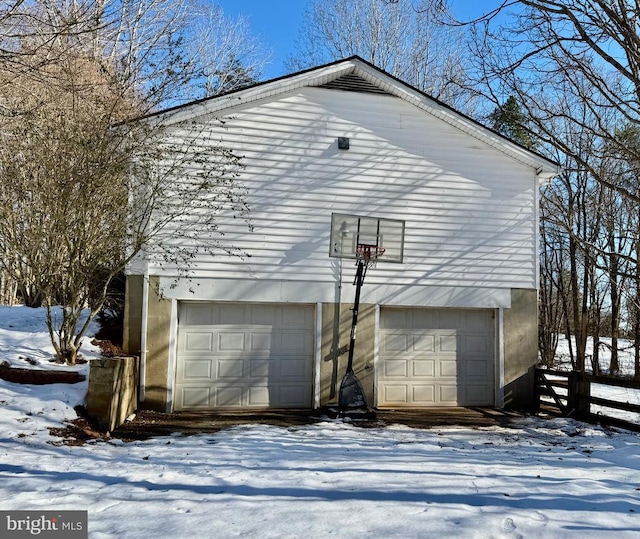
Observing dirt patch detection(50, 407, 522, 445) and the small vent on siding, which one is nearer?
dirt patch detection(50, 407, 522, 445)

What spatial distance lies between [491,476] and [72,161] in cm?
679

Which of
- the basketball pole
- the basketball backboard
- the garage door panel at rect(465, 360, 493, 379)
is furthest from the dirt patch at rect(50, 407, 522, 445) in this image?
the basketball backboard

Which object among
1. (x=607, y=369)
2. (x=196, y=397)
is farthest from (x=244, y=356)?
(x=607, y=369)

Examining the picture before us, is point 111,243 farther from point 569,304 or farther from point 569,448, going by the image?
point 569,304

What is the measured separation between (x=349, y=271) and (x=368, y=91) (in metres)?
3.53

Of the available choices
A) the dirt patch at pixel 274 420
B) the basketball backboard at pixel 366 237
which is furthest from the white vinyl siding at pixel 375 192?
the dirt patch at pixel 274 420

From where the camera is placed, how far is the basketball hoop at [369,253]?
30.0 ft

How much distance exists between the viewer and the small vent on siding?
32.1 feet

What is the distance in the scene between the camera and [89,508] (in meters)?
3.73

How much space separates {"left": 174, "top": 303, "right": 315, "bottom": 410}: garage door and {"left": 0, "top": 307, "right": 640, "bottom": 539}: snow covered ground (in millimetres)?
1779

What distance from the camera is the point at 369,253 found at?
917cm

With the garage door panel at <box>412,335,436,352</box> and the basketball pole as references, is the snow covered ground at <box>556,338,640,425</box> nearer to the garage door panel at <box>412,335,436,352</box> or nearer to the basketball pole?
the garage door panel at <box>412,335,436,352</box>

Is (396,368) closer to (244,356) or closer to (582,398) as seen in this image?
(244,356)

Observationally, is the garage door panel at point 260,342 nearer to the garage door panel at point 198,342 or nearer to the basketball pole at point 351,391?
the garage door panel at point 198,342
